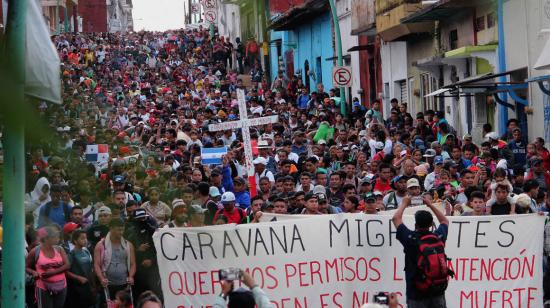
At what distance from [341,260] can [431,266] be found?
6.75ft

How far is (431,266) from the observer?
910 cm

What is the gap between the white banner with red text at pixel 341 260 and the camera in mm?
10977

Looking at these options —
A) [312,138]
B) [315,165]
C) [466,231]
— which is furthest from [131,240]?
[312,138]

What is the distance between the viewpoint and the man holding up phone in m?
6.86

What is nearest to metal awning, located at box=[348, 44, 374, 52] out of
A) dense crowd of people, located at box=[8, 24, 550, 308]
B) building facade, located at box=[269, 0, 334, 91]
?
building facade, located at box=[269, 0, 334, 91]

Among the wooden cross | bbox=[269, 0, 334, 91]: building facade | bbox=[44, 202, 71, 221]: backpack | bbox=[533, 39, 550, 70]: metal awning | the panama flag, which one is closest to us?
the panama flag

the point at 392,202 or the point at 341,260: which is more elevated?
the point at 392,202

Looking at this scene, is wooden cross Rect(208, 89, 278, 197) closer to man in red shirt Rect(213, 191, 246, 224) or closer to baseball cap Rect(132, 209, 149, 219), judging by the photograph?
man in red shirt Rect(213, 191, 246, 224)

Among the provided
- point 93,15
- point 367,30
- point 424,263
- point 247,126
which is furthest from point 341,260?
point 93,15

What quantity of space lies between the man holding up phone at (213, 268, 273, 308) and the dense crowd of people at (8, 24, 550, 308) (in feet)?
1.57

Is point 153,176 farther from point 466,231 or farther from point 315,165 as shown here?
point 466,231

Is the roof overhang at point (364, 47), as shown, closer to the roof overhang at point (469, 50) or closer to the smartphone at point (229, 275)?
the roof overhang at point (469, 50)

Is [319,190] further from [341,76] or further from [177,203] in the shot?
[341,76]

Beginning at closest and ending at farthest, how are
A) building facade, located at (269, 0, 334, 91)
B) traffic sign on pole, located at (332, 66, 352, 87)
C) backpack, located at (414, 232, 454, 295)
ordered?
backpack, located at (414, 232, 454, 295) < traffic sign on pole, located at (332, 66, 352, 87) < building facade, located at (269, 0, 334, 91)
